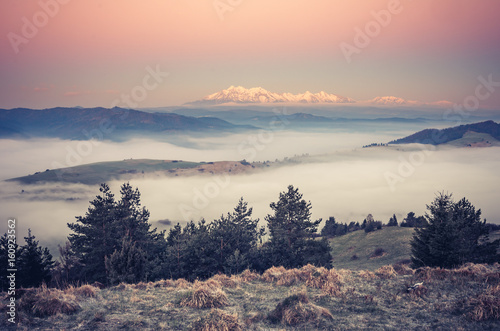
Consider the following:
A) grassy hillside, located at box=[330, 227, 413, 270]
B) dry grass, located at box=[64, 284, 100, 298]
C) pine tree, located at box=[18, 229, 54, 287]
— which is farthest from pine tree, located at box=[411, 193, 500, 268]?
pine tree, located at box=[18, 229, 54, 287]

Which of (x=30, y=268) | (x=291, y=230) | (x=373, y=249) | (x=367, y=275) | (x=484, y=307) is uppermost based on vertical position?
(x=484, y=307)

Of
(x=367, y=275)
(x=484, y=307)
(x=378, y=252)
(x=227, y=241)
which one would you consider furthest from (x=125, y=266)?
(x=378, y=252)

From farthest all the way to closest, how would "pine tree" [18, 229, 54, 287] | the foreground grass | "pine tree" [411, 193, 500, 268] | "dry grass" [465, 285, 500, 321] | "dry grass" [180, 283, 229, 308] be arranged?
"pine tree" [18, 229, 54, 287], "pine tree" [411, 193, 500, 268], "dry grass" [180, 283, 229, 308], the foreground grass, "dry grass" [465, 285, 500, 321]

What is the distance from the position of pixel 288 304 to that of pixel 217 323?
3.64m

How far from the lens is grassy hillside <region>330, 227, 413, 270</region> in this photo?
203 ft

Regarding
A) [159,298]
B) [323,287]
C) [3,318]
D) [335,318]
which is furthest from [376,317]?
[3,318]

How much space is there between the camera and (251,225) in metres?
57.2

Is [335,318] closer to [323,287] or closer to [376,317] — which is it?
[376,317]

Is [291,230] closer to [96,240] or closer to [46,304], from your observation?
[96,240]

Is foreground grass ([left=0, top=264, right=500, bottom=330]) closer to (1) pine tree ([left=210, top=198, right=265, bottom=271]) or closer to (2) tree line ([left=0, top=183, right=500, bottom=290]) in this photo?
(2) tree line ([left=0, top=183, right=500, bottom=290])

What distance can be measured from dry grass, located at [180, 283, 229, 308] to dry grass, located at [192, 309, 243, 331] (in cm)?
226

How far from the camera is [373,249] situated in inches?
2884

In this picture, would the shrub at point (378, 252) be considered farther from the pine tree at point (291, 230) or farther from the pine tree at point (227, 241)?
the pine tree at point (227, 241)

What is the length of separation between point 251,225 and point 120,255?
117 ft
